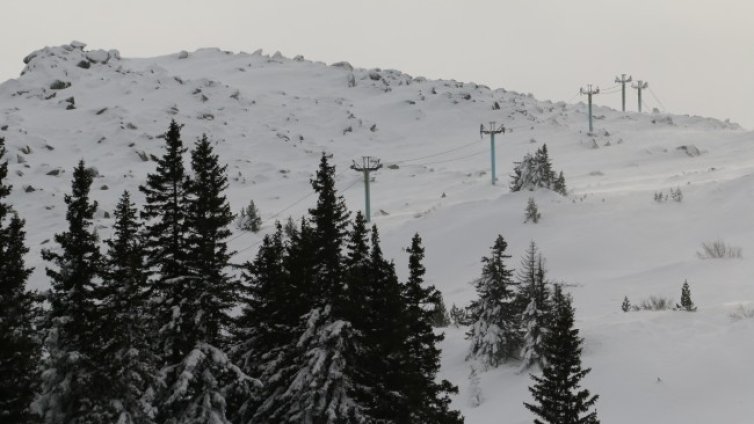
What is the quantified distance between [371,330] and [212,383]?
3.64 meters

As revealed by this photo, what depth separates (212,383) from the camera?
1631cm

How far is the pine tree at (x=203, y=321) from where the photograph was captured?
53.5 feet

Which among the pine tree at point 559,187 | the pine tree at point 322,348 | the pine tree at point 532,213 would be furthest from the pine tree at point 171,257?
the pine tree at point 559,187

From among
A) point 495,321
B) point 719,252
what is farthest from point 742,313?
point 719,252

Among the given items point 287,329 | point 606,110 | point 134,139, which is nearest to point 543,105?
point 606,110

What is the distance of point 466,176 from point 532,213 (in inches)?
915

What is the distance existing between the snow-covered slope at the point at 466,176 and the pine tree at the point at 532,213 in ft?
2.08

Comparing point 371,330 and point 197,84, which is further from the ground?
point 197,84

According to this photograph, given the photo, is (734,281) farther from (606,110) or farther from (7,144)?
(606,110)

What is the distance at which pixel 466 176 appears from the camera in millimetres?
68688

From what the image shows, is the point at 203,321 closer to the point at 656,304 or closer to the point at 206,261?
the point at 206,261

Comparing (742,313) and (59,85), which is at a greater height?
(59,85)

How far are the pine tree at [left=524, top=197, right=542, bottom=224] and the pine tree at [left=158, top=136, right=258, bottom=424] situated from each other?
3063cm

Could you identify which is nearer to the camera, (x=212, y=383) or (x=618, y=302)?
(x=212, y=383)
